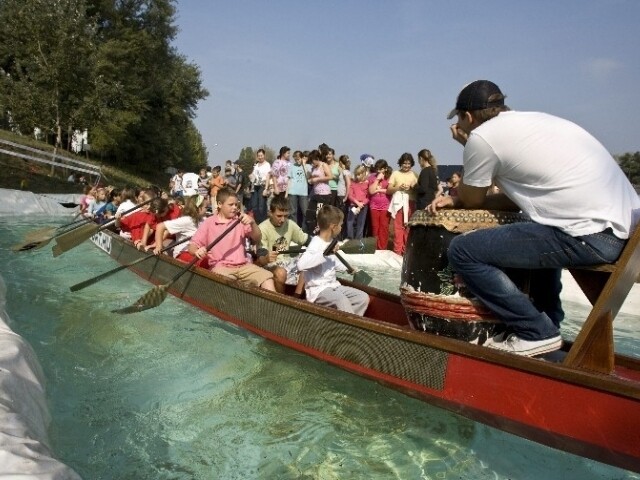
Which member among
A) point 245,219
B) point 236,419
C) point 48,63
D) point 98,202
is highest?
point 48,63

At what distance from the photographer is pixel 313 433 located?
346 cm

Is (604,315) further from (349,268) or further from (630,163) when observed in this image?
(630,163)

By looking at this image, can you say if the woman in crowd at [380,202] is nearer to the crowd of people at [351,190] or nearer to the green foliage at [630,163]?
the crowd of people at [351,190]

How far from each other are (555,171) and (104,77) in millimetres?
30727

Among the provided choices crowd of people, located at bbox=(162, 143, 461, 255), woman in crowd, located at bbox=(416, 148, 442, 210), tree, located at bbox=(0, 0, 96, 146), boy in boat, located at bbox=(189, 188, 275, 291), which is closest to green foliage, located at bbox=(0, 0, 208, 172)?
tree, located at bbox=(0, 0, 96, 146)

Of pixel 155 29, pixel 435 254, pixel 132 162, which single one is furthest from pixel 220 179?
pixel 155 29

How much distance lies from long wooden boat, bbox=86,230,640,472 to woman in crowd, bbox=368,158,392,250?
545 cm

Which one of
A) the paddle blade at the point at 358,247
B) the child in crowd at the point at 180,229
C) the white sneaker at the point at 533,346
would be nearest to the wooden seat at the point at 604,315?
the white sneaker at the point at 533,346

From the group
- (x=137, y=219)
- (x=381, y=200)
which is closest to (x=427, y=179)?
(x=381, y=200)

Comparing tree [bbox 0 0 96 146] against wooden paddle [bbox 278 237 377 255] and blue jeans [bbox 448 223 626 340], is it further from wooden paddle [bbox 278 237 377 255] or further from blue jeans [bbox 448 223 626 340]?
blue jeans [bbox 448 223 626 340]

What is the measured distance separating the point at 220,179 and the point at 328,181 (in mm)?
3687

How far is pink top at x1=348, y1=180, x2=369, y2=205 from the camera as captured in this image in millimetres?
10609

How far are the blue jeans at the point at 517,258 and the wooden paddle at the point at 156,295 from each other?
10.4 ft

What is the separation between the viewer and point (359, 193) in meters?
10.7
